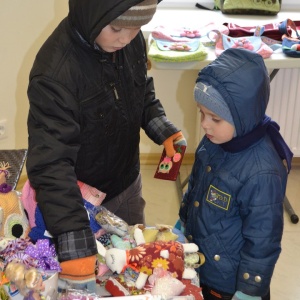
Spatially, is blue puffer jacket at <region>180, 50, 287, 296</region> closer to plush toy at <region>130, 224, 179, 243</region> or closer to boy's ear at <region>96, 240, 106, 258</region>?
plush toy at <region>130, 224, 179, 243</region>

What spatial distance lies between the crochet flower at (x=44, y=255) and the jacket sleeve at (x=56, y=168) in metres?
0.03

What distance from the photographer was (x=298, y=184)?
3217mm

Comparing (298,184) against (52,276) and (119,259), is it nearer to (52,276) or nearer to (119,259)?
(119,259)

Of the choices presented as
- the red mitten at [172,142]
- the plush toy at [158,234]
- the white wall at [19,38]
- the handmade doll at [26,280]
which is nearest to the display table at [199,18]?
the white wall at [19,38]

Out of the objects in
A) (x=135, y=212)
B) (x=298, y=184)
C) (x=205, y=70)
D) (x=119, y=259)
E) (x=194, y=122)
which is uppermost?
(x=205, y=70)

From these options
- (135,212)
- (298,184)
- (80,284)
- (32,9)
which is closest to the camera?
(80,284)

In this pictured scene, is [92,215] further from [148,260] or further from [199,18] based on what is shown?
[199,18]

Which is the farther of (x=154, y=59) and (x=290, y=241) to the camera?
(x=290, y=241)

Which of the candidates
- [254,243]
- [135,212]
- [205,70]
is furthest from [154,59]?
[254,243]

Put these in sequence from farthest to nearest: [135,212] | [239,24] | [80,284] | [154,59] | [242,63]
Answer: [239,24], [154,59], [135,212], [242,63], [80,284]

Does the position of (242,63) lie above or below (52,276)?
above

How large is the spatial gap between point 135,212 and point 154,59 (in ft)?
2.93

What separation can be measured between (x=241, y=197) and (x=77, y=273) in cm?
45

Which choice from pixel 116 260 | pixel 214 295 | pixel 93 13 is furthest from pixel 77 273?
pixel 93 13
